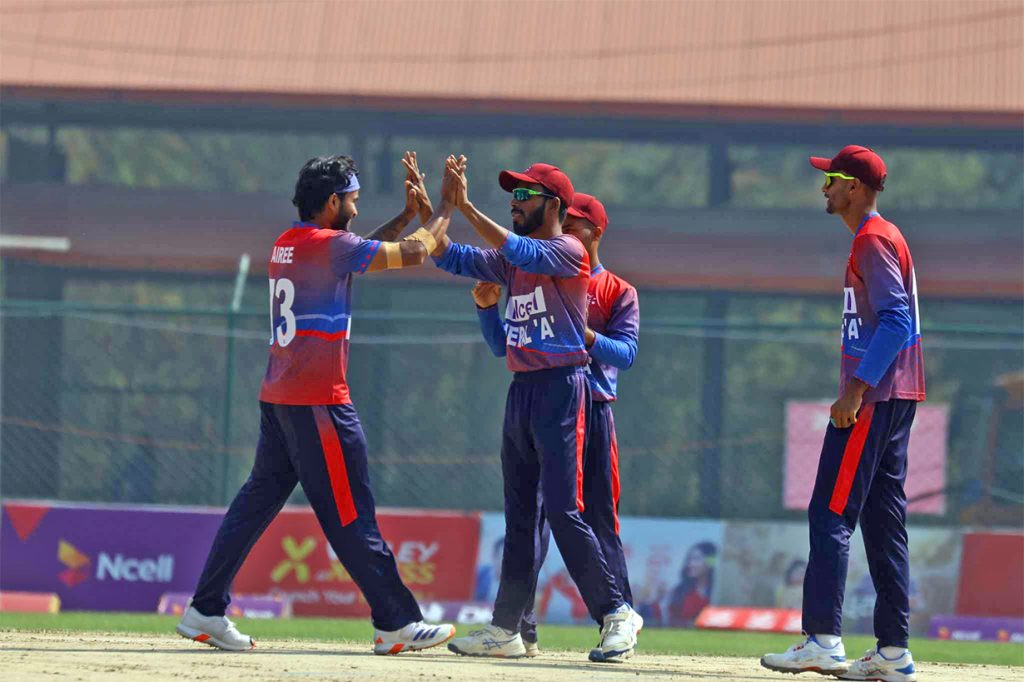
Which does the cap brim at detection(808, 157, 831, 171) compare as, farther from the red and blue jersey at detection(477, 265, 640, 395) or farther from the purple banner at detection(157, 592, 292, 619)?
the purple banner at detection(157, 592, 292, 619)

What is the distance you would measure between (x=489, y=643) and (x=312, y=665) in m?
1.01

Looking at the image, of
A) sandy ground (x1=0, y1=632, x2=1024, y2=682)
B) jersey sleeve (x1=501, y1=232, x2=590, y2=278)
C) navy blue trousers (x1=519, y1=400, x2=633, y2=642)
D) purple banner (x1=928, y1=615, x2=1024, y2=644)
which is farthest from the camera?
purple banner (x1=928, y1=615, x2=1024, y2=644)

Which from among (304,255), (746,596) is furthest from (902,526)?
(746,596)

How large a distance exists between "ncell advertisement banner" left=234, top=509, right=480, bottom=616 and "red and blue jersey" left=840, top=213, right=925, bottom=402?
18.6 ft

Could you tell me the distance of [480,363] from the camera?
22.2 meters

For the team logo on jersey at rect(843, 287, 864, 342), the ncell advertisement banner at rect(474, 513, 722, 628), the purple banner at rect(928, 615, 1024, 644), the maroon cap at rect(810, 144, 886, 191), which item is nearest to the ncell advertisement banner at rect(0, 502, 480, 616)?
the ncell advertisement banner at rect(474, 513, 722, 628)

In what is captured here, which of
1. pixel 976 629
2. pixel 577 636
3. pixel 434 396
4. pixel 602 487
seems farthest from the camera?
pixel 434 396

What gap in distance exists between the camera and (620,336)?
7629mm

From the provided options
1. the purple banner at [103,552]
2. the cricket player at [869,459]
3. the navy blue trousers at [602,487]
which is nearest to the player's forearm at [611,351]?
the navy blue trousers at [602,487]

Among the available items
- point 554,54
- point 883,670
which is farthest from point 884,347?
point 554,54

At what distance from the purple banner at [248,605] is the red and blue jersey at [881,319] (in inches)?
243

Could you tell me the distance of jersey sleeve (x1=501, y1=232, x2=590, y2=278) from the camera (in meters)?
6.71

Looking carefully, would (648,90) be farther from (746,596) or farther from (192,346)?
A: (192,346)

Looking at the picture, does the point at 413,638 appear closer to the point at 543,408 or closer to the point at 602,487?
the point at 543,408
